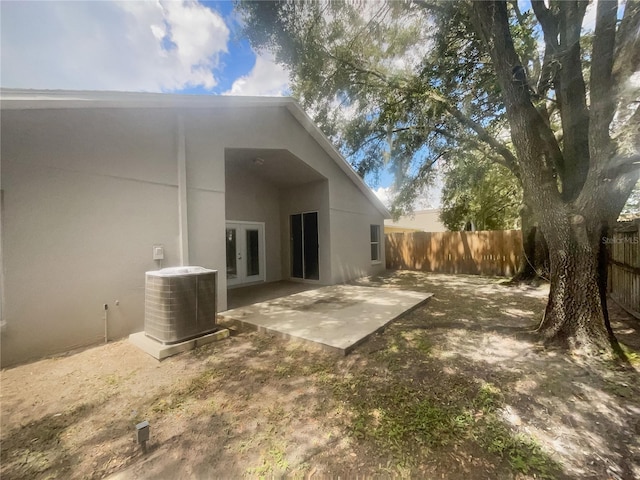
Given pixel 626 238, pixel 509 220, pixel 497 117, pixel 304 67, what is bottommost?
pixel 626 238

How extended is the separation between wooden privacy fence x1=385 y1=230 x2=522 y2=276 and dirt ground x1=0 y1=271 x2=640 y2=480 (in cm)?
708

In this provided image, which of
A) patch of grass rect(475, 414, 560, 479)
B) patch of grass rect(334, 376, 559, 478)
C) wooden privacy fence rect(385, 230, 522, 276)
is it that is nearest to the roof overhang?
patch of grass rect(334, 376, 559, 478)

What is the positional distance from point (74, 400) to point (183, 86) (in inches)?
240

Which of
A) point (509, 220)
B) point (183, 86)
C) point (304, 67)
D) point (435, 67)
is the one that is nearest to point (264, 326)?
point (183, 86)

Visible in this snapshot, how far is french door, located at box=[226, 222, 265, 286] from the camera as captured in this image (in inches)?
316

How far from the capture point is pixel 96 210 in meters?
3.99

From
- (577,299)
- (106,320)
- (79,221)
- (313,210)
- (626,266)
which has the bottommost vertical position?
(106,320)

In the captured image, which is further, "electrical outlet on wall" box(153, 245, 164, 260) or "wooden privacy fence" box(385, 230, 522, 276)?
"wooden privacy fence" box(385, 230, 522, 276)

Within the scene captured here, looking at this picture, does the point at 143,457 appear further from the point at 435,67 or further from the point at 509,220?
the point at 509,220

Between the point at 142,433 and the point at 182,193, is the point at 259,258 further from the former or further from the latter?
the point at 142,433

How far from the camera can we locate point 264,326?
447 cm

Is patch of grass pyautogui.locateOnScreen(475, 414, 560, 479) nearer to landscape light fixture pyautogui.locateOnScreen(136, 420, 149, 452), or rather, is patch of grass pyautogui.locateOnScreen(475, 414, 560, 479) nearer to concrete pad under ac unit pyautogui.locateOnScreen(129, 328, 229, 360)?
landscape light fixture pyautogui.locateOnScreen(136, 420, 149, 452)

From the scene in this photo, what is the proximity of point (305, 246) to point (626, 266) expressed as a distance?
7.60m

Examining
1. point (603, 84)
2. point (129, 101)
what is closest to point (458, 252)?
point (603, 84)
